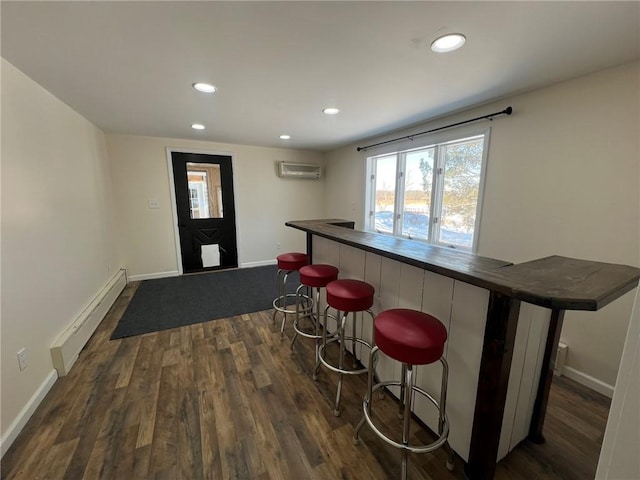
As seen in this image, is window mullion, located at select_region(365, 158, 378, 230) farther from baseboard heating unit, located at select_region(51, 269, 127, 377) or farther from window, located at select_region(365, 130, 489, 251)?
baseboard heating unit, located at select_region(51, 269, 127, 377)

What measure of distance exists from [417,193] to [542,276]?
258 centimetres

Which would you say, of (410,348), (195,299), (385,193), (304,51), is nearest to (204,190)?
(195,299)

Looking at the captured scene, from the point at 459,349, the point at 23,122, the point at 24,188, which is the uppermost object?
→ the point at 23,122

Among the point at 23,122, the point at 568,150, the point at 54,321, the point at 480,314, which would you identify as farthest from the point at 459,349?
the point at 23,122

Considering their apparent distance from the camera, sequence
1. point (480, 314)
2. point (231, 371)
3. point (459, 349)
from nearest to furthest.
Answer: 1. point (480, 314)
2. point (459, 349)
3. point (231, 371)

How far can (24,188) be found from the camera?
1756mm

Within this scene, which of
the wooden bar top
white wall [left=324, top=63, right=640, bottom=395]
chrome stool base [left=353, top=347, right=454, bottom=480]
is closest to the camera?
the wooden bar top

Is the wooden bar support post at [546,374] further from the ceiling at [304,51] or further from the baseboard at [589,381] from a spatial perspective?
the ceiling at [304,51]

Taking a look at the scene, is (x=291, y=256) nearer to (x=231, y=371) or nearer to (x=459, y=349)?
(x=231, y=371)

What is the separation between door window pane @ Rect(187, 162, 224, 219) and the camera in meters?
4.35

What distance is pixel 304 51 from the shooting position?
63.6 inches

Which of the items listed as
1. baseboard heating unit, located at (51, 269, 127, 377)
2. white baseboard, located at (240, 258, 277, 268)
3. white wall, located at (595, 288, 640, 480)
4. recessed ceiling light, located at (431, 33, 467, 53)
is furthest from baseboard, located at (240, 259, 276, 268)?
white wall, located at (595, 288, 640, 480)

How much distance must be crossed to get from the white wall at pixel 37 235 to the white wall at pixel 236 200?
1108mm

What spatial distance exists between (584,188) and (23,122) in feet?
13.4
